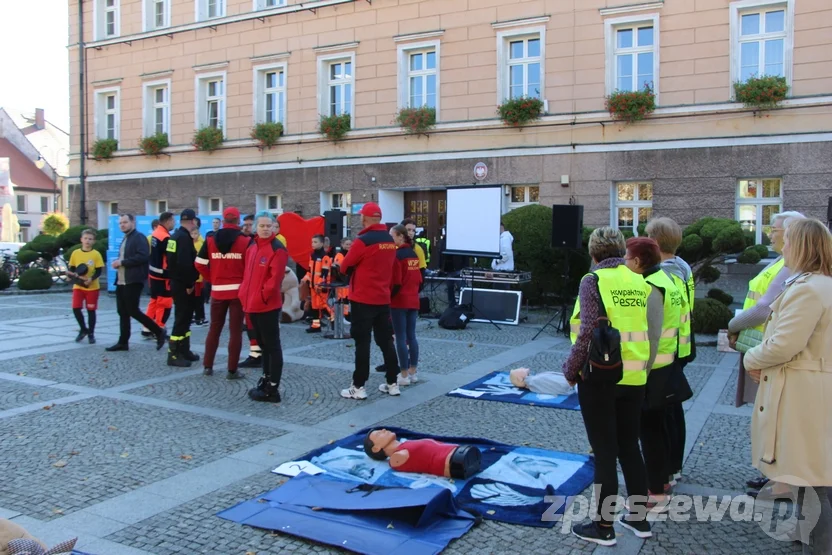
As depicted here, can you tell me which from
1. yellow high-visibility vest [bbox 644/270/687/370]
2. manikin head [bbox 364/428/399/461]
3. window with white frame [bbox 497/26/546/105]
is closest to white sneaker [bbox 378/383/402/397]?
manikin head [bbox 364/428/399/461]

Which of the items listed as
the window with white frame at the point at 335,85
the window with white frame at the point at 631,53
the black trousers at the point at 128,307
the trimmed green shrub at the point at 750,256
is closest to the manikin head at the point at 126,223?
the black trousers at the point at 128,307

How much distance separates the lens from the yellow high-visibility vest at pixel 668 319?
4523mm

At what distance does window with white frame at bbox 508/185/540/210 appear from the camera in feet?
63.9

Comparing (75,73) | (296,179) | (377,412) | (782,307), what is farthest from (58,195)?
(782,307)

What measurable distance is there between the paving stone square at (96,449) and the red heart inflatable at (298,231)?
826 centimetres

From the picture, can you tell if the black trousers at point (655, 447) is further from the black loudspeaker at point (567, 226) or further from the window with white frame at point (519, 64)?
the window with white frame at point (519, 64)

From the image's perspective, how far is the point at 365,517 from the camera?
451cm

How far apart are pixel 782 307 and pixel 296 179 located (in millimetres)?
20134

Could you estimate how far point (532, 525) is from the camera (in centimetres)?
450

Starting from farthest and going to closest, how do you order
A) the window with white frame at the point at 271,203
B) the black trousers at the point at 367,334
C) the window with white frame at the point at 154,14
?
the window with white frame at the point at 154,14 → the window with white frame at the point at 271,203 → the black trousers at the point at 367,334

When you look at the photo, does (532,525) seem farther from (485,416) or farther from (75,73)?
(75,73)

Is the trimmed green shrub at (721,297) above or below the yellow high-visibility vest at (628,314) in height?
below

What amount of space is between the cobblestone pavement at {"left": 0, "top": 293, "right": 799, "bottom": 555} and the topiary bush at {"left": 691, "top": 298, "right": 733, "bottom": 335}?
1.15 meters

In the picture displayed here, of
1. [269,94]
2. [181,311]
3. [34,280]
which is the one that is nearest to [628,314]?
[181,311]
